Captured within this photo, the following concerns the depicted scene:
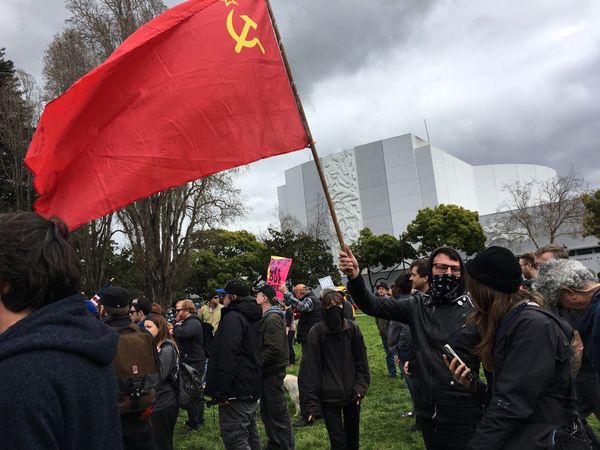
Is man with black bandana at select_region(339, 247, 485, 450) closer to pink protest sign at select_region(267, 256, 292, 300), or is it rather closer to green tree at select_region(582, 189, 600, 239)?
pink protest sign at select_region(267, 256, 292, 300)

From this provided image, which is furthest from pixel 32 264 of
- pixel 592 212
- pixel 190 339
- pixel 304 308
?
pixel 592 212

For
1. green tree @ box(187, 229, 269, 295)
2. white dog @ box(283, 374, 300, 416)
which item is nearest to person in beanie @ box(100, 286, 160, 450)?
white dog @ box(283, 374, 300, 416)

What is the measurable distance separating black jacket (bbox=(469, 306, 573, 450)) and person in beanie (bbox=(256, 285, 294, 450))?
12.1ft

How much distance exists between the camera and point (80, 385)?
1.47 m

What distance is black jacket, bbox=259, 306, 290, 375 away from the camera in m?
5.97

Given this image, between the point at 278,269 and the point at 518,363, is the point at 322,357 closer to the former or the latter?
the point at 518,363

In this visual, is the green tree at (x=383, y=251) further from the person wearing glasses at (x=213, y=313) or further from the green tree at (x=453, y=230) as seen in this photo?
the person wearing glasses at (x=213, y=313)

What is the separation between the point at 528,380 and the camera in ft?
7.41

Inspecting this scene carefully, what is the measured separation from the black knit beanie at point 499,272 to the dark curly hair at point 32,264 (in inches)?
78.2

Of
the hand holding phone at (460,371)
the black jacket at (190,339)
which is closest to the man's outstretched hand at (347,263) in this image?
the hand holding phone at (460,371)

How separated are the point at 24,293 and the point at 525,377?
2.10 metres

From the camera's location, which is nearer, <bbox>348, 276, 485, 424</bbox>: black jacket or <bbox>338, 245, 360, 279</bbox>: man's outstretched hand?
<bbox>348, 276, 485, 424</bbox>: black jacket

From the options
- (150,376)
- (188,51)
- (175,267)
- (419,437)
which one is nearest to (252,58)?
(188,51)

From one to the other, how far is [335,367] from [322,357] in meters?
0.17
